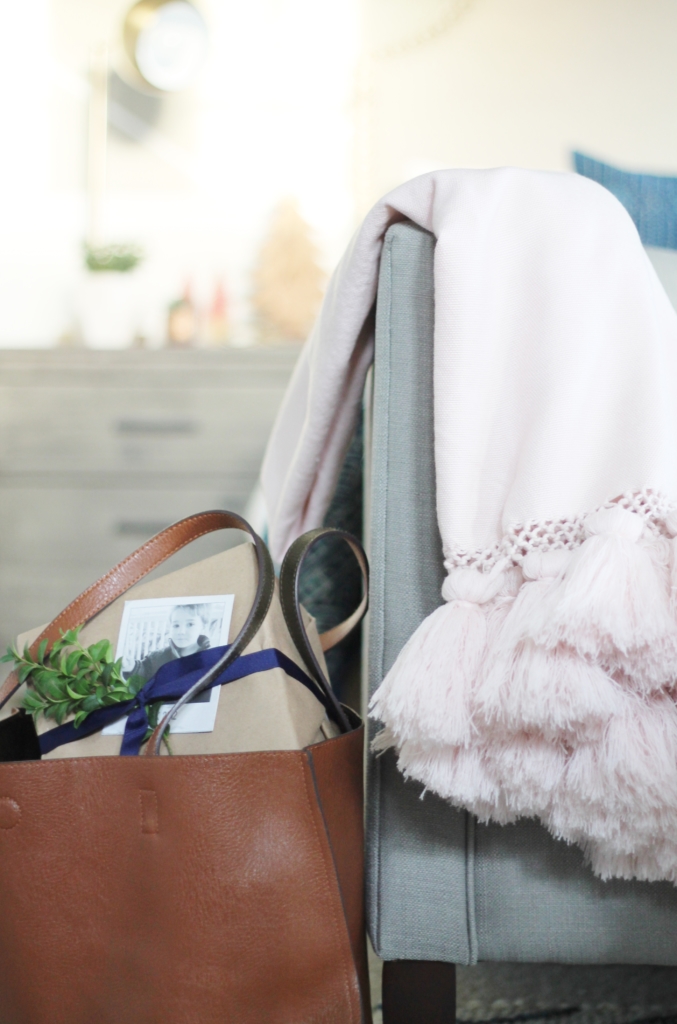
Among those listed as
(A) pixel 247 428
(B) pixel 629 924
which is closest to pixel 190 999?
(B) pixel 629 924

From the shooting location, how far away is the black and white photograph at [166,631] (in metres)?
0.52

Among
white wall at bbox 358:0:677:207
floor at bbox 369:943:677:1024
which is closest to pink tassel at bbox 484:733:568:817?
floor at bbox 369:943:677:1024

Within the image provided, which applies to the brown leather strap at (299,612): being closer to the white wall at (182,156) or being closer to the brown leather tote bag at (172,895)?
the brown leather tote bag at (172,895)

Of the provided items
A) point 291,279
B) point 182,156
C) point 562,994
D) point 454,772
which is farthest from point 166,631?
point 182,156

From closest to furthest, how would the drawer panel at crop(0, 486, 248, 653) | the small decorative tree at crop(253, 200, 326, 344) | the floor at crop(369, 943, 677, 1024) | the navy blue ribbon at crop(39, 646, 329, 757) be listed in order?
the navy blue ribbon at crop(39, 646, 329, 757) < the floor at crop(369, 943, 677, 1024) < the drawer panel at crop(0, 486, 248, 653) < the small decorative tree at crop(253, 200, 326, 344)

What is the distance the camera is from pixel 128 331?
6.20 ft

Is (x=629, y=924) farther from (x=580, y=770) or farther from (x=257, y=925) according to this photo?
(x=257, y=925)

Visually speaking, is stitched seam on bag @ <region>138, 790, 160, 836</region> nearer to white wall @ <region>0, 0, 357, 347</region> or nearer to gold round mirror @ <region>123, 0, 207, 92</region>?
white wall @ <region>0, 0, 357, 347</region>

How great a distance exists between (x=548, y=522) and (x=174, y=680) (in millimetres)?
276

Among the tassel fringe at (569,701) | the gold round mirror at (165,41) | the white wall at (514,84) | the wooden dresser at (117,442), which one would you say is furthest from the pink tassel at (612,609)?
the gold round mirror at (165,41)

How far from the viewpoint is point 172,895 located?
42 centimetres

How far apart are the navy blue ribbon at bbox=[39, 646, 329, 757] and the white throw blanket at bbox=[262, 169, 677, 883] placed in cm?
8

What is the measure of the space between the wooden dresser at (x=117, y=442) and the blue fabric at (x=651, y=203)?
79cm

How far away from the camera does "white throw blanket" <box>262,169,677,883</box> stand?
1.31 feet
